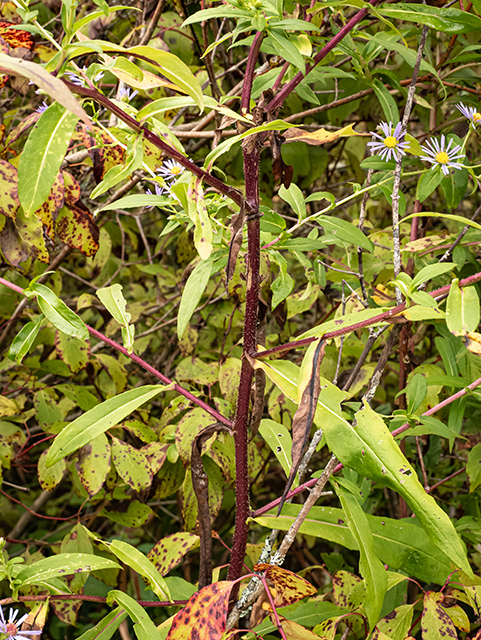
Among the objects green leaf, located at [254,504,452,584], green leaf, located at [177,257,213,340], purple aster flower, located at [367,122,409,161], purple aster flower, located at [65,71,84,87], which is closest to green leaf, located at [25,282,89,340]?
green leaf, located at [177,257,213,340]

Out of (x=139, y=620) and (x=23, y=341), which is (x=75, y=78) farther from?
(x=139, y=620)

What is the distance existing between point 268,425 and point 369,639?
12.9 inches

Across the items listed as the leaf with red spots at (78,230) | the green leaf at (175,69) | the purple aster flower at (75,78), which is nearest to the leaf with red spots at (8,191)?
the leaf with red spots at (78,230)

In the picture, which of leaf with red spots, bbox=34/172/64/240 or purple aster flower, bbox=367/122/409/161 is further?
leaf with red spots, bbox=34/172/64/240

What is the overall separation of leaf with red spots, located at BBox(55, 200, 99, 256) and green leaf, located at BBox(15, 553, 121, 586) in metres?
0.58

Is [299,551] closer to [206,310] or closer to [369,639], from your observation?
[206,310]

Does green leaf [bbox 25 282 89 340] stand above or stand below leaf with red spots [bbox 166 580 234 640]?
above

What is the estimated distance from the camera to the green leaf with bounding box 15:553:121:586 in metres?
0.64

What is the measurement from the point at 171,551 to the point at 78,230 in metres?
0.65

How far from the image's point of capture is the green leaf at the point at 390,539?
2.33 ft

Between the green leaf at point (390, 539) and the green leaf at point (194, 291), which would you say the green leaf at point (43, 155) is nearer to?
the green leaf at point (194, 291)

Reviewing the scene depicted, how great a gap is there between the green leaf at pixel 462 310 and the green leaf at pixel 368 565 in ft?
0.89

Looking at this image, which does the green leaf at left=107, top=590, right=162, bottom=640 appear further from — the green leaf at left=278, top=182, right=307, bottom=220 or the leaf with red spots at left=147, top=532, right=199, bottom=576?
the green leaf at left=278, top=182, right=307, bottom=220

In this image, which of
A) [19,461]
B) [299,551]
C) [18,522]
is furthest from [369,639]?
[18,522]
